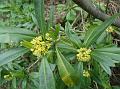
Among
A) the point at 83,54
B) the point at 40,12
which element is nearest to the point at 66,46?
the point at 83,54

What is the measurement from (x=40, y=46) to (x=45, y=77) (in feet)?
0.38

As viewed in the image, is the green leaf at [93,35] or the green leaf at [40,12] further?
the green leaf at [93,35]

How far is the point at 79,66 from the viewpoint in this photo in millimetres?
1288

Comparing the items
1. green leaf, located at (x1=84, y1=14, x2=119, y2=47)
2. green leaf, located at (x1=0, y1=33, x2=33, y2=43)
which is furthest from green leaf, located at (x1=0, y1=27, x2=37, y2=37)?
green leaf, located at (x1=84, y1=14, x2=119, y2=47)

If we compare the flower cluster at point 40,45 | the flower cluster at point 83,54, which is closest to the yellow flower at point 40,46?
the flower cluster at point 40,45

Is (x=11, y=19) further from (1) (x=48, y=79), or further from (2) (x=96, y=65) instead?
(1) (x=48, y=79)

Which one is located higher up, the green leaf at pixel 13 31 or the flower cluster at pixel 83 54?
the green leaf at pixel 13 31

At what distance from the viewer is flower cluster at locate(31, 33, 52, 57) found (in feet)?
3.54

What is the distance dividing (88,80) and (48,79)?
19.1 inches

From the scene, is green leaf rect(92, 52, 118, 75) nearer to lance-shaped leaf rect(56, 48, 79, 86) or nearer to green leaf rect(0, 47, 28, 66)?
lance-shaped leaf rect(56, 48, 79, 86)

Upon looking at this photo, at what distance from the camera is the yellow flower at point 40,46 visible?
1.08 metres

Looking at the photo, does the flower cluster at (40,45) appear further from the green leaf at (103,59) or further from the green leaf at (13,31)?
the green leaf at (103,59)

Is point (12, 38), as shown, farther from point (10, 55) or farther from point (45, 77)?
point (45, 77)

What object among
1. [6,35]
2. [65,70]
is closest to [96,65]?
[65,70]
